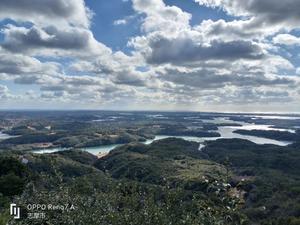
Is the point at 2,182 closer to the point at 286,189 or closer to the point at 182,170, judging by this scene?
the point at 286,189

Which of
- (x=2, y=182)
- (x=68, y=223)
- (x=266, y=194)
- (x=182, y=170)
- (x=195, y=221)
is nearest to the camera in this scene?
(x=195, y=221)

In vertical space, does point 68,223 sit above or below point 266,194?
above

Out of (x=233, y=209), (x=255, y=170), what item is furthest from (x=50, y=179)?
(x=255, y=170)

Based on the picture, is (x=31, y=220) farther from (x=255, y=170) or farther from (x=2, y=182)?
(x=255, y=170)

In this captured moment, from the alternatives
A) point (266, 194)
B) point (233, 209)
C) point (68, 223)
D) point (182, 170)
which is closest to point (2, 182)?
point (68, 223)

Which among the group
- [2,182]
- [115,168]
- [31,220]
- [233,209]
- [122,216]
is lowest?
[115,168]

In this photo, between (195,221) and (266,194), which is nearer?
(195,221)

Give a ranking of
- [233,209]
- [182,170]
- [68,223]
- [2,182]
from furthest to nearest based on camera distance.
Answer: [182,170] < [2,182] < [68,223] < [233,209]

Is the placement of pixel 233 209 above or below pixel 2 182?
above

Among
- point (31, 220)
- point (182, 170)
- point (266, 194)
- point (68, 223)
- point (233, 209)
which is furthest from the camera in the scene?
point (182, 170)
